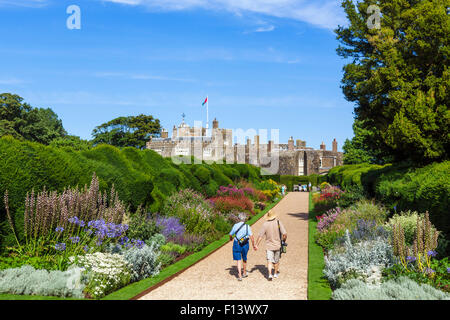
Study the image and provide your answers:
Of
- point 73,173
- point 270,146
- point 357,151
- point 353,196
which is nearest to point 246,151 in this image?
point 270,146

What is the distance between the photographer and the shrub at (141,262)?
826 centimetres

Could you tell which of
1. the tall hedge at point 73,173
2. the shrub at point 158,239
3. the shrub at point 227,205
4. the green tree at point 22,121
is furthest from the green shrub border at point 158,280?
the green tree at point 22,121

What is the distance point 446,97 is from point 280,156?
50546 millimetres

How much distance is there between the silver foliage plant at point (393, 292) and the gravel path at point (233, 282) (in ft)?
3.31

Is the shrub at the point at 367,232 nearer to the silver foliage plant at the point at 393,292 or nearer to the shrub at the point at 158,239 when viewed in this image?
the silver foliage plant at the point at 393,292

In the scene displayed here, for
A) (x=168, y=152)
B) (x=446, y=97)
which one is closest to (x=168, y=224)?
(x=446, y=97)

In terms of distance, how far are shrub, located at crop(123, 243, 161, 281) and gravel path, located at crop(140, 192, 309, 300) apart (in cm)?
59

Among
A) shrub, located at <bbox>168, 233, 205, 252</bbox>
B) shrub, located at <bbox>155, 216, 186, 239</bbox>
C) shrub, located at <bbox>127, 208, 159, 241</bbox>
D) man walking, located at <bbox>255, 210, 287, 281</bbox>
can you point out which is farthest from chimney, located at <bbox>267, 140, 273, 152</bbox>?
man walking, located at <bbox>255, 210, 287, 281</bbox>

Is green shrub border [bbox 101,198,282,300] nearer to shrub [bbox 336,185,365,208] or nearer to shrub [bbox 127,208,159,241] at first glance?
shrub [bbox 127,208,159,241]

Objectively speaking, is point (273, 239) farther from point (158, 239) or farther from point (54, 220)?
point (54, 220)

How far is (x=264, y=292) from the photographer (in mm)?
7422

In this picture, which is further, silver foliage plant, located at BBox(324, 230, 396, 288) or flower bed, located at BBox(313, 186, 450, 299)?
silver foliage plant, located at BBox(324, 230, 396, 288)

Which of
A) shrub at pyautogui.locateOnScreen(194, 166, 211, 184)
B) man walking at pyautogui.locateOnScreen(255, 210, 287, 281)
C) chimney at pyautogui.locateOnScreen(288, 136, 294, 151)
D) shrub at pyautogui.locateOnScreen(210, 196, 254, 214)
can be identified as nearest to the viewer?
man walking at pyautogui.locateOnScreen(255, 210, 287, 281)

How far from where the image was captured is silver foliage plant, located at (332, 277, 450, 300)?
602 centimetres
